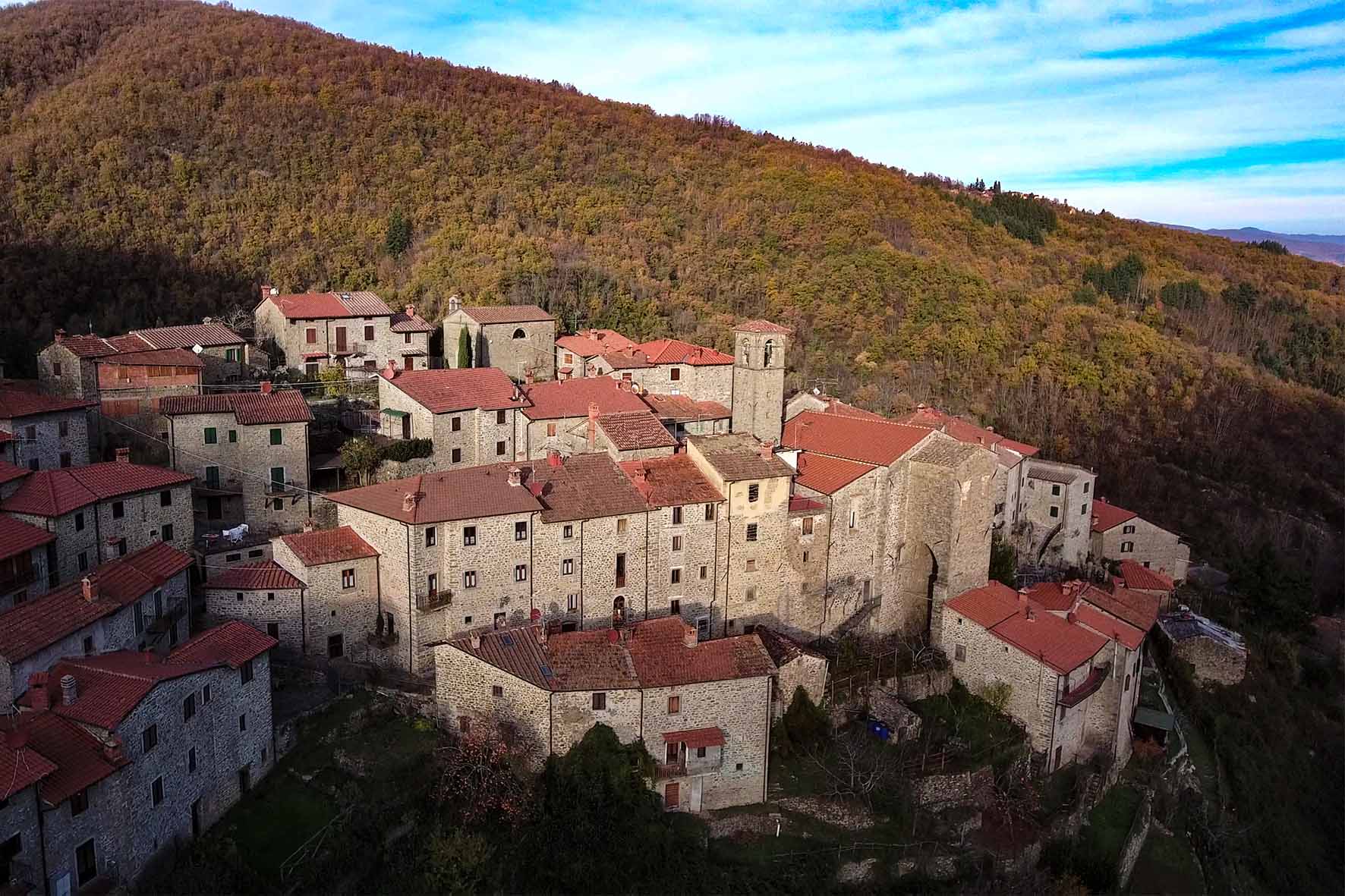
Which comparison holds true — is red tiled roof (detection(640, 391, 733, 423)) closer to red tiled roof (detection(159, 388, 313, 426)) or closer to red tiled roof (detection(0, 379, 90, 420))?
red tiled roof (detection(159, 388, 313, 426))

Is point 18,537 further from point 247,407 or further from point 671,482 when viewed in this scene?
point 671,482

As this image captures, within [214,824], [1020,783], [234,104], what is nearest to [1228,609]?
[1020,783]

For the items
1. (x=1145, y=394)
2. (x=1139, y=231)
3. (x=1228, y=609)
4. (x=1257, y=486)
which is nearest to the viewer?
(x=1228, y=609)

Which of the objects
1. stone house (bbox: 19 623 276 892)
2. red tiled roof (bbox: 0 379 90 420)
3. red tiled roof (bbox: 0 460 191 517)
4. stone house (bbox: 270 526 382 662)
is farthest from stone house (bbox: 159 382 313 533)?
stone house (bbox: 19 623 276 892)

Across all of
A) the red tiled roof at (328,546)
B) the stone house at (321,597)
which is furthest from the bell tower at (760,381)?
the stone house at (321,597)

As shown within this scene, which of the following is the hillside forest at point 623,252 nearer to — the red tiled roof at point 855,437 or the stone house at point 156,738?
the red tiled roof at point 855,437

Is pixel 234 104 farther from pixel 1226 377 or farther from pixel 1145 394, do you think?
pixel 1226 377
